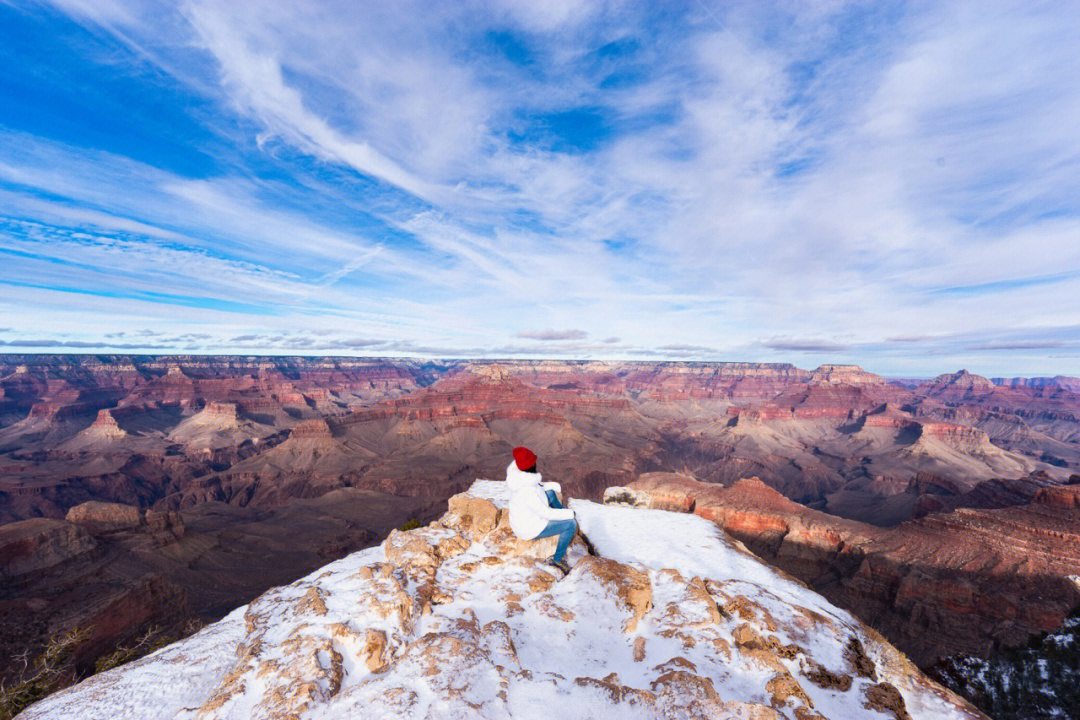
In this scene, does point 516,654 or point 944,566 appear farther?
point 944,566

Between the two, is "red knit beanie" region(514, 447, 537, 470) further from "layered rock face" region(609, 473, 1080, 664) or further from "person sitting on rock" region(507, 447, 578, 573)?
"layered rock face" region(609, 473, 1080, 664)

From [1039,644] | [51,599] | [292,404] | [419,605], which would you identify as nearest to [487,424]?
[292,404]

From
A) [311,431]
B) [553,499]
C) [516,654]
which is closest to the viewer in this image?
[516,654]

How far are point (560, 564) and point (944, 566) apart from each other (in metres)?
47.8

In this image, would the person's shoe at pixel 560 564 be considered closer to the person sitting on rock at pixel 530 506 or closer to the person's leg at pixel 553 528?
the person sitting on rock at pixel 530 506

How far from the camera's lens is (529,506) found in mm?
10453

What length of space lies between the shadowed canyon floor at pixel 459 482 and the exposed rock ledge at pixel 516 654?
107ft

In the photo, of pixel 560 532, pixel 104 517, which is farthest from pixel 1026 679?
pixel 104 517

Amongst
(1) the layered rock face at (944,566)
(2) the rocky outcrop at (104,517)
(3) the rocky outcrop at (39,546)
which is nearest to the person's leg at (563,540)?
(1) the layered rock face at (944,566)

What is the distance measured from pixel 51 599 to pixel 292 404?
145310 mm

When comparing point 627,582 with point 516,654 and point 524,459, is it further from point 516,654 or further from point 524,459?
point 524,459

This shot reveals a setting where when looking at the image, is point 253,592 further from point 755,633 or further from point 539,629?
point 755,633

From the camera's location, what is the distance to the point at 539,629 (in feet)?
28.3

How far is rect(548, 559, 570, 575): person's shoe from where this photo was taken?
11146 mm
